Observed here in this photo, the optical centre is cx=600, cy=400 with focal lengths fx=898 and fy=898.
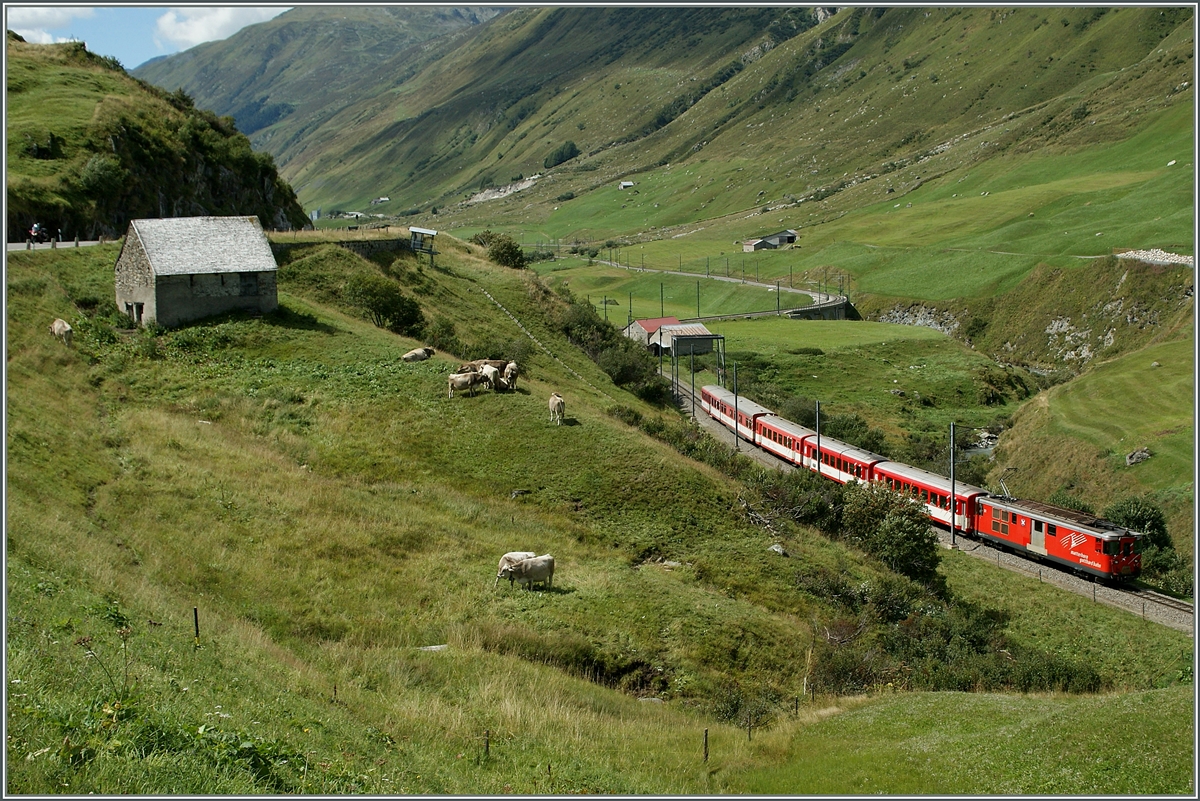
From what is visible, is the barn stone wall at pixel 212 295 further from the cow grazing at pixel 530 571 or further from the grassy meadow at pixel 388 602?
the cow grazing at pixel 530 571

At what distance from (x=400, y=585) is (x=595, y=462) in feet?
48.6

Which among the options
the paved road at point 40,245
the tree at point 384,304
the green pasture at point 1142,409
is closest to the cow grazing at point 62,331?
the paved road at point 40,245

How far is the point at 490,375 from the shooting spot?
4447cm

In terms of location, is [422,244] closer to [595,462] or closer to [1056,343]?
[595,462]

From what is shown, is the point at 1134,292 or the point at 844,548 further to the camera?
the point at 1134,292

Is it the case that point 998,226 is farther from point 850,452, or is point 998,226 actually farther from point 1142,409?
point 850,452

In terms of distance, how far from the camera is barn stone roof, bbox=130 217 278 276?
47.2 metres

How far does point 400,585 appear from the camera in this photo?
25.7 m

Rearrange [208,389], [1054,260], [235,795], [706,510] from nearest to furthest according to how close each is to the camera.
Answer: [235,795] → [706,510] → [208,389] → [1054,260]

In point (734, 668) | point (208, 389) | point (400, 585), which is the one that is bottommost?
point (734, 668)

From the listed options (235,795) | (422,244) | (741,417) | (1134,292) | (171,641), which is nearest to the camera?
(235,795)

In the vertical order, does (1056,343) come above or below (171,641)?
above

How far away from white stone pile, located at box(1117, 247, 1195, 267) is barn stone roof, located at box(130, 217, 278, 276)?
103 m

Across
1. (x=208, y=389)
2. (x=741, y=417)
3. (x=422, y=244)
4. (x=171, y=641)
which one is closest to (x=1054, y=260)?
(x=741, y=417)
